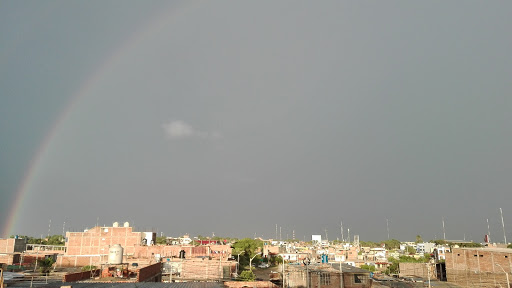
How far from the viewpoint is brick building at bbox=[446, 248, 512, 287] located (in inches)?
2172

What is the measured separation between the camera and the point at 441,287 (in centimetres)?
6288

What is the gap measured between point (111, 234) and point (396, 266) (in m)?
74.1

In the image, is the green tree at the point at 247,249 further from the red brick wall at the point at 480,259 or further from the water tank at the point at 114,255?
the red brick wall at the point at 480,259

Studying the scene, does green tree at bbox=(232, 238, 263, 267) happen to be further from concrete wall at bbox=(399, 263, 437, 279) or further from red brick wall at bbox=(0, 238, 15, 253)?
red brick wall at bbox=(0, 238, 15, 253)

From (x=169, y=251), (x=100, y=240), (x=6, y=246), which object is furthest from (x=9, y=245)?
(x=169, y=251)

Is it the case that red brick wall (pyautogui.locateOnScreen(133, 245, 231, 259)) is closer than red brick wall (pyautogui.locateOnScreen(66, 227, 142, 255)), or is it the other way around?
red brick wall (pyautogui.locateOnScreen(133, 245, 231, 259))

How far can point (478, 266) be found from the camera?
201ft

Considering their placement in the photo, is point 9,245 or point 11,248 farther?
point 9,245

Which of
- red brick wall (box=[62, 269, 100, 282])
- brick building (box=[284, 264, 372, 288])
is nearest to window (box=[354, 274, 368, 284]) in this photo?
brick building (box=[284, 264, 372, 288])

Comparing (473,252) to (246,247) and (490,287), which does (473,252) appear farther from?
(246,247)

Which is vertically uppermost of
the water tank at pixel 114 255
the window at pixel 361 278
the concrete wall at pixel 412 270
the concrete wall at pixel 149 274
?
the water tank at pixel 114 255

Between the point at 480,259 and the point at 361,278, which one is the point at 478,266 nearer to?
the point at 480,259

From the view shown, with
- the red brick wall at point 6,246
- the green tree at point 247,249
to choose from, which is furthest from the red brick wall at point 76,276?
the red brick wall at point 6,246

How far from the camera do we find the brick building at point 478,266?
5516 centimetres
